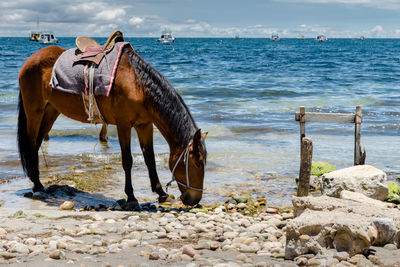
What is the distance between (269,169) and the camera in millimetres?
10367

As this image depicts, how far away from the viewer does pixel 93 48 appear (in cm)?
757

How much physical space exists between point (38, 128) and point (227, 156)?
487 centimetres

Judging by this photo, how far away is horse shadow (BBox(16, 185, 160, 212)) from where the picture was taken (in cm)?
732

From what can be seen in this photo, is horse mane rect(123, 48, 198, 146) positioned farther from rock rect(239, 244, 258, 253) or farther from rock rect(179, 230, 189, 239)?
rock rect(239, 244, 258, 253)

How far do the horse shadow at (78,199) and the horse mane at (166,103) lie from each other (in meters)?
1.34

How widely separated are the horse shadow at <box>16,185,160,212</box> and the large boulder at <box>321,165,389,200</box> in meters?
2.87

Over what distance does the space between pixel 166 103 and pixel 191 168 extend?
38.7 inches

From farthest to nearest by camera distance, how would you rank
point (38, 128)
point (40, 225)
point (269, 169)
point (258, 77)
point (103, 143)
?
point (258, 77) → point (103, 143) → point (269, 169) → point (38, 128) → point (40, 225)

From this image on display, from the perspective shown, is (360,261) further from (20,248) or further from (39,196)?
(39,196)

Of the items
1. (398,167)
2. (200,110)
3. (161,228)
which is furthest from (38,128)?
(200,110)

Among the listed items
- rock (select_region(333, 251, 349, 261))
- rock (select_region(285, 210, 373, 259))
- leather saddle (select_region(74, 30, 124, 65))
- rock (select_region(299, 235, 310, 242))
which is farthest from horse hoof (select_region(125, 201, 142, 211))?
rock (select_region(333, 251, 349, 261))

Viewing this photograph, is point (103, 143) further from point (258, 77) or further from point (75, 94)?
point (258, 77)

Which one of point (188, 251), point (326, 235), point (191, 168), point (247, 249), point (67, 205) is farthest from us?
point (67, 205)

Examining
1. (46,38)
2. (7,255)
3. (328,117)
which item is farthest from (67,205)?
(46,38)
